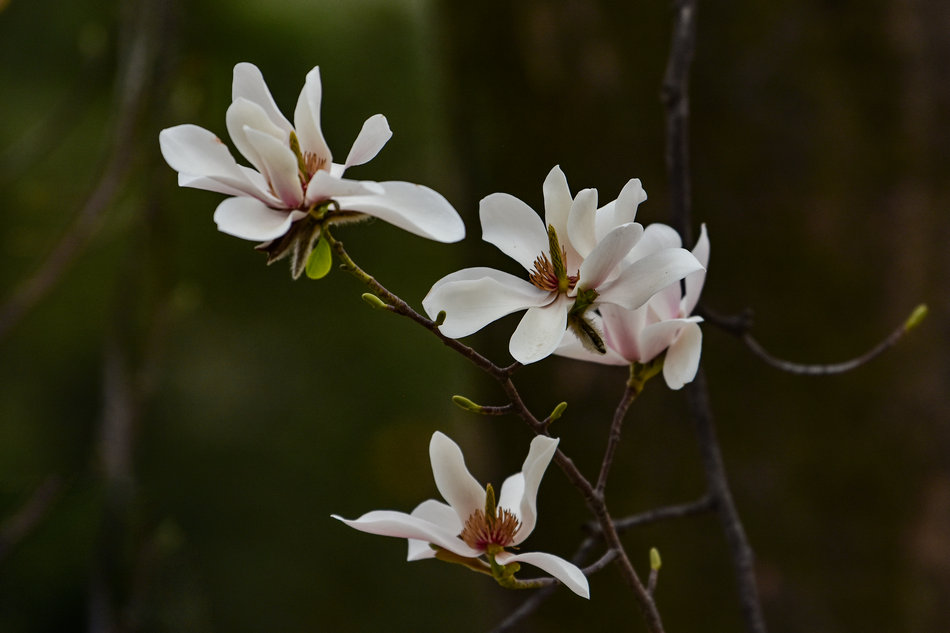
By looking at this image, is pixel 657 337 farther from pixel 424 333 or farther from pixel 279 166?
pixel 424 333

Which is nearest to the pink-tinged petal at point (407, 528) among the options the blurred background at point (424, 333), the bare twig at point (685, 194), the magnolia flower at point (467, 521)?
the magnolia flower at point (467, 521)

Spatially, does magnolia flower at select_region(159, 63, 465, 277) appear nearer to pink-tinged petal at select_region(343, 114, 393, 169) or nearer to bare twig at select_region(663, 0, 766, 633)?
pink-tinged petal at select_region(343, 114, 393, 169)

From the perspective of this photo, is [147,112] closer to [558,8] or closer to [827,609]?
[558,8]

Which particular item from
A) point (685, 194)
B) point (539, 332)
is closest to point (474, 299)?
point (539, 332)

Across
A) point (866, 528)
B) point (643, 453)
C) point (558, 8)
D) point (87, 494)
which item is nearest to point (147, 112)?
point (87, 494)

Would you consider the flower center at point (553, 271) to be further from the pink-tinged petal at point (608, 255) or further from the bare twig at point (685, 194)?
the bare twig at point (685, 194)

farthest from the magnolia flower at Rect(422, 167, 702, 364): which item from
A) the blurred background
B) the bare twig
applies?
the blurred background

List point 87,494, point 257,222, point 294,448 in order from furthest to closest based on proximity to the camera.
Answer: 1. point 294,448
2. point 87,494
3. point 257,222
